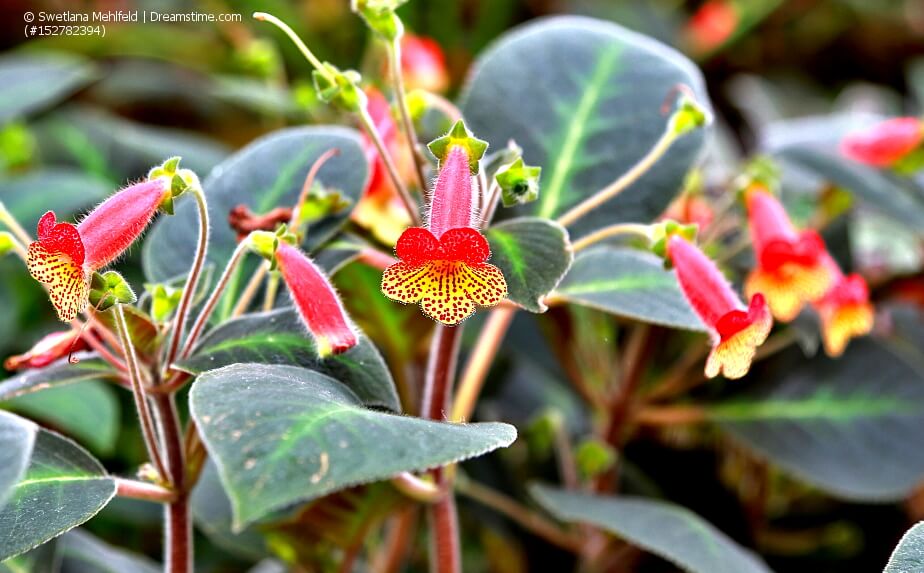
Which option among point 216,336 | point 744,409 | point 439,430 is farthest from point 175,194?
point 744,409

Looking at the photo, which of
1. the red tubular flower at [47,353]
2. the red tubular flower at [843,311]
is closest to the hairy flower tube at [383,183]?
the red tubular flower at [47,353]

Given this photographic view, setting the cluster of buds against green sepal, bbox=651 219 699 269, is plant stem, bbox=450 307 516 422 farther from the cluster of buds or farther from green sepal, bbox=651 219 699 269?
the cluster of buds

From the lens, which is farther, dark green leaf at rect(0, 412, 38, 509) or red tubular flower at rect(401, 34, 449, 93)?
red tubular flower at rect(401, 34, 449, 93)

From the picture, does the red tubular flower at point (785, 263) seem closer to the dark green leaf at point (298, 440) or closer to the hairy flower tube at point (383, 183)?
the hairy flower tube at point (383, 183)

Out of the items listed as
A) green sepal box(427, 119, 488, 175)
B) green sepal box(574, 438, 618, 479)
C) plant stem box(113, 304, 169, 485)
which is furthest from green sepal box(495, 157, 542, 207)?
green sepal box(574, 438, 618, 479)

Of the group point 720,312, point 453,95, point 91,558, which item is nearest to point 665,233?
point 720,312

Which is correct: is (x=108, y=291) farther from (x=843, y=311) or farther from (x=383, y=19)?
(x=843, y=311)
